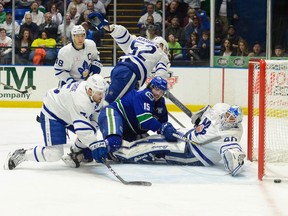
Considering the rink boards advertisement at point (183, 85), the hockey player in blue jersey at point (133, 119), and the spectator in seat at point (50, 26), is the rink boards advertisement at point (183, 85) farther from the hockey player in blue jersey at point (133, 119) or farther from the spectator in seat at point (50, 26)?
the hockey player in blue jersey at point (133, 119)

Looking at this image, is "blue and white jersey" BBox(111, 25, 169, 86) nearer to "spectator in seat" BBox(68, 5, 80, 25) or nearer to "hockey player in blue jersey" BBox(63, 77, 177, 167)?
"hockey player in blue jersey" BBox(63, 77, 177, 167)

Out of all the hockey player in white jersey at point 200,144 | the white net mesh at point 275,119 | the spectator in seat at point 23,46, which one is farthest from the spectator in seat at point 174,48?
the hockey player in white jersey at point 200,144

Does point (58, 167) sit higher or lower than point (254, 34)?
lower

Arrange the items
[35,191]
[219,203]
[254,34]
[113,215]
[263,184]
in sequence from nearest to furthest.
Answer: [113,215] < [219,203] < [35,191] < [263,184] < [254,34]

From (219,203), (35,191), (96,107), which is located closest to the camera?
(219,203)

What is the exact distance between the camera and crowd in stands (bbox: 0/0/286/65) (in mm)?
9906

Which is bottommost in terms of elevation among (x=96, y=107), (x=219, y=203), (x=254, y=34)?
(x=219, y=203)

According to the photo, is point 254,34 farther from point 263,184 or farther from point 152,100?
point 263,184

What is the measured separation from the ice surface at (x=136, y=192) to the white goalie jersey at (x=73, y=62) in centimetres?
149

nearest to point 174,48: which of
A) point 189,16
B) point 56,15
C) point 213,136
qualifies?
point 189,16

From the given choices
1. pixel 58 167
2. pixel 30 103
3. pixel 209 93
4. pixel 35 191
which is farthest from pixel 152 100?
pixel 30 103

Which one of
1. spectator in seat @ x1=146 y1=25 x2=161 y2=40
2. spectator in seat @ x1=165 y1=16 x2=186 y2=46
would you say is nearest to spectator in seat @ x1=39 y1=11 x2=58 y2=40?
spectator in seat @ x1=146 y1=25 x2=161 y2=40

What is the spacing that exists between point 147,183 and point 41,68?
579 centimetres

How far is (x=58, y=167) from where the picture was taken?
548 cm
